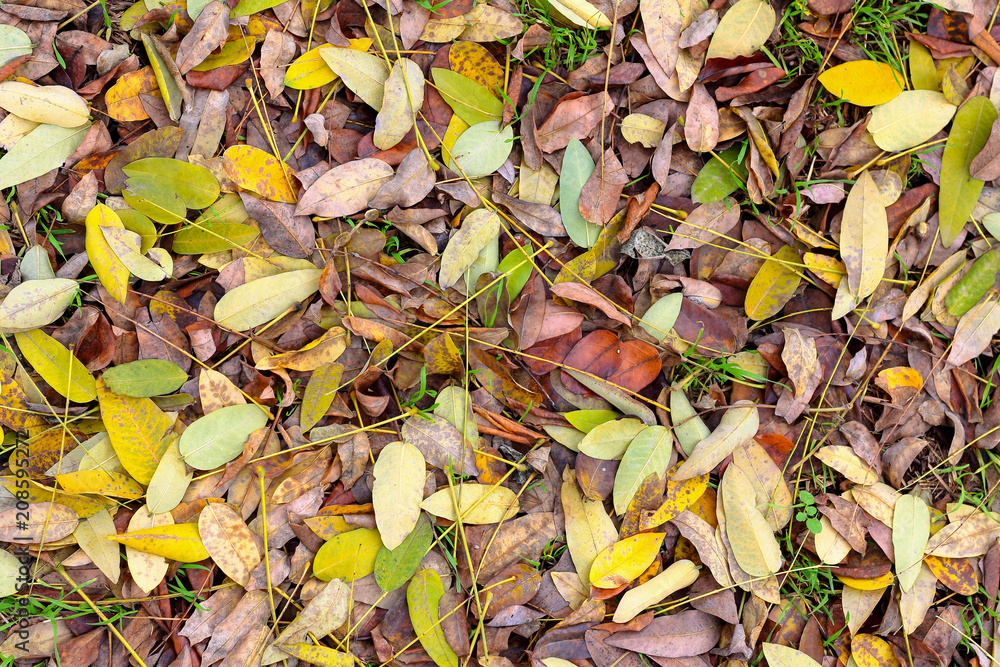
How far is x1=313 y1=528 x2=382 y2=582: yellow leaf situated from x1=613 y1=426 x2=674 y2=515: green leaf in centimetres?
50

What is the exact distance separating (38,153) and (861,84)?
5.54 ft

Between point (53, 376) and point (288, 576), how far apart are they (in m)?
0.61

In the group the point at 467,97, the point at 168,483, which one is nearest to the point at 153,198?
the point at 168,483

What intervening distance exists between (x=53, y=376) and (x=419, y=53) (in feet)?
3.25

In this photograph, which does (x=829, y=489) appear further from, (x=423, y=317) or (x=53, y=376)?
(x=53, y=376)

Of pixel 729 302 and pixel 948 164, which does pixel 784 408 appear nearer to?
pixel 729 302

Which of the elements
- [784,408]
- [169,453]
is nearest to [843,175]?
[784,408]

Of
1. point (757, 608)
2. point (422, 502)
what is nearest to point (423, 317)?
point (422, 502)

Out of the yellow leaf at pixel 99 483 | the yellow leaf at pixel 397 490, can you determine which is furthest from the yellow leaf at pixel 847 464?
the yellow leaf at pixel 99 483

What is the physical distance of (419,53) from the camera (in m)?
1.31

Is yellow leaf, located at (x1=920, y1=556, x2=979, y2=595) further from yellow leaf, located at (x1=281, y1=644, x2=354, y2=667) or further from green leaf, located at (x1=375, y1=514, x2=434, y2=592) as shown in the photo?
yellow leaf, located at (x1=281, y1=644, x2=354, y2=667)

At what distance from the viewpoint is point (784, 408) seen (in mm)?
1280

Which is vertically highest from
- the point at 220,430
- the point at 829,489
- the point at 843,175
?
the point at 843,175

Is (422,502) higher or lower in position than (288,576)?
higher
